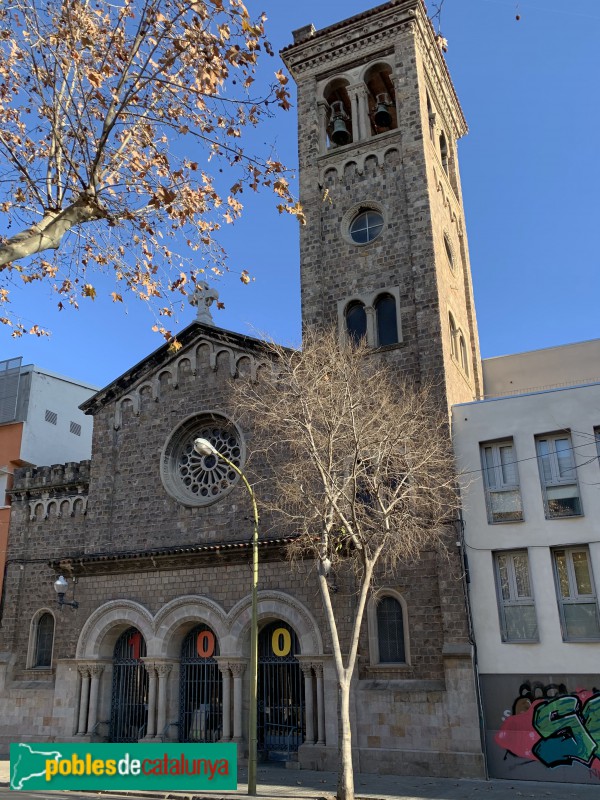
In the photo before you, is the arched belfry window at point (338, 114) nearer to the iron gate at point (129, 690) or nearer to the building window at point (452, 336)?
the building window at point (452, 336)

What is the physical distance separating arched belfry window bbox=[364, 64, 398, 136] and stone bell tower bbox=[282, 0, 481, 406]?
0.17 feet

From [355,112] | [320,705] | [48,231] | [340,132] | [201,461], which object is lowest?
[320,705]

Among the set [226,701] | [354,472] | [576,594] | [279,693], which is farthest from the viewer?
[279,693]

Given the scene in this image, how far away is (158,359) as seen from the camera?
24.3m

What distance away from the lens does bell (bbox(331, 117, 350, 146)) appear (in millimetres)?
25125

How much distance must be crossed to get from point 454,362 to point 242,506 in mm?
7599

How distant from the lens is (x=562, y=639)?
56.6ft

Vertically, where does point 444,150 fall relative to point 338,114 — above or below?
above

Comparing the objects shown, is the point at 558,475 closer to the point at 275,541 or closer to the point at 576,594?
the point at 576,594

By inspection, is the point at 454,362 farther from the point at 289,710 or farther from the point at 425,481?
the point at 289,710

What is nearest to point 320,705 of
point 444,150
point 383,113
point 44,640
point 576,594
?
point 576,594

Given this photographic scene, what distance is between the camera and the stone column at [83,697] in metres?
21.0

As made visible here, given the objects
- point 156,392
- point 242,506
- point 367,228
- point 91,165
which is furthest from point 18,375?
point 91,165

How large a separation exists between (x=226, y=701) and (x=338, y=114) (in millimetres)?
19046
